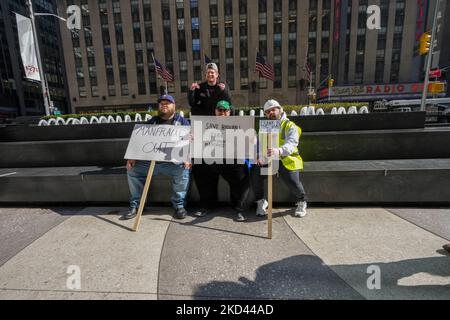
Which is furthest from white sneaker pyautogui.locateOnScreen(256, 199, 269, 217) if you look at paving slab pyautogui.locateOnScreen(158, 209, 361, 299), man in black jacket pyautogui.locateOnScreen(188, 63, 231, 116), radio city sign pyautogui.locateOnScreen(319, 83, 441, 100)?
radio city sign pyautogui.locateOnScreen(319, 83, 441, 100)

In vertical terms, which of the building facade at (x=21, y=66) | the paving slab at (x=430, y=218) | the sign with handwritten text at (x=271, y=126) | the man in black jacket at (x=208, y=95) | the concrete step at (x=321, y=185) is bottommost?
the paving slab at (x=430, y=218)

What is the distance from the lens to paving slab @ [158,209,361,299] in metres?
2.02

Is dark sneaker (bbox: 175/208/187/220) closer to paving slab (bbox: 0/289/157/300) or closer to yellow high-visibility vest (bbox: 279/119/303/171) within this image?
paving slab (bbox: 0/289/157/300)

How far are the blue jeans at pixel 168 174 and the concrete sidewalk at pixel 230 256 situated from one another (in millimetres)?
349

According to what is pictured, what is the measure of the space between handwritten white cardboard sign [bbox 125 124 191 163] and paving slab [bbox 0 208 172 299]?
1037 mm

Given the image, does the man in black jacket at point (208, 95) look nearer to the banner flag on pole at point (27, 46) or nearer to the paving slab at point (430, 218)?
the paving slab at point (430, 218)

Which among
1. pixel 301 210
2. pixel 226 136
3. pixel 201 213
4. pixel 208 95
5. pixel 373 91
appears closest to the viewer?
pixel 226 136

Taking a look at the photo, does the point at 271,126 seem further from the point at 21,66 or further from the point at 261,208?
the point at 21,66

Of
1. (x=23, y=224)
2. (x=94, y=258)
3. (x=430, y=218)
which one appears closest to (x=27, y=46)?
(x=23, y=224)

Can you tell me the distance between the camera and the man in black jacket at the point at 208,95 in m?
3.64

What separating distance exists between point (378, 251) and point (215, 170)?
2361 millimetres

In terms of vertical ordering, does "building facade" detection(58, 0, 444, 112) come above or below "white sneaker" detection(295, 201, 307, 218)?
above

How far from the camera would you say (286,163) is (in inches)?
135

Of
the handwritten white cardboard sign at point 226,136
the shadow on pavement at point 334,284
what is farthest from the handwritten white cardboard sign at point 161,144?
the shadow on pavement at point 334,284
